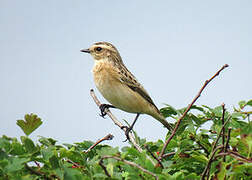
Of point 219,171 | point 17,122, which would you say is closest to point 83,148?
point 17,122

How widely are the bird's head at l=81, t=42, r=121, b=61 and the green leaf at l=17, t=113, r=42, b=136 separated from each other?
5.05 meters

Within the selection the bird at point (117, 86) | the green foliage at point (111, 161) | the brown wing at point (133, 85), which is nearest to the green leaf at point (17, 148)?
the green foliage at point (111, 161)

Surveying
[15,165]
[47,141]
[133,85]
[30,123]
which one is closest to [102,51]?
[133,85]

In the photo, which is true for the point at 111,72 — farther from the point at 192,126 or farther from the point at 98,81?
the point at 192,126

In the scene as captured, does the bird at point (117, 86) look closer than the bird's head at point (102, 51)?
Yes

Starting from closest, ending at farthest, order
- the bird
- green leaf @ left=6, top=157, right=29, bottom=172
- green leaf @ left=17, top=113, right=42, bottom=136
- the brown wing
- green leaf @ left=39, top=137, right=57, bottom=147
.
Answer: green leaf @ left=6, top=157, right=29, bottom=172, green leaf @ left=17, top=113, right=42, bottom=136, green leaf @ left=39, top=137, right=57, bottom=147, the bird, the brown wing

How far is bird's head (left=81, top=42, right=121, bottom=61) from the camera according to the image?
7.74 meters

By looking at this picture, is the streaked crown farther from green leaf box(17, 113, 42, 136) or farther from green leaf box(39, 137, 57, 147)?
green leaf box(17, 113, 42, 136)

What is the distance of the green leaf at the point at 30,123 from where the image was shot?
8.87 feet

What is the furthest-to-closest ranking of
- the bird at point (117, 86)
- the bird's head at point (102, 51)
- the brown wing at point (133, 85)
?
1. the bird's head at point (102, 51)
2. the brown wing at point (133, 85)
3. the bird at point (117, 86)

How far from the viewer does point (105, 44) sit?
7.90 meters

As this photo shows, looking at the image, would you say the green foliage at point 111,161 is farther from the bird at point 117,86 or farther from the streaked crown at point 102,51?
the streaked crown at point 102,51

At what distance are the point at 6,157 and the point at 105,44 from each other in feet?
18.8

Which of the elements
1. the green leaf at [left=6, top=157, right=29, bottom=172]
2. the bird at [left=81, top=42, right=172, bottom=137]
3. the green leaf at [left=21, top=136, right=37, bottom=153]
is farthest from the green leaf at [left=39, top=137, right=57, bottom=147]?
the bird at [left=81, top=42, right=172, bottom=137]
